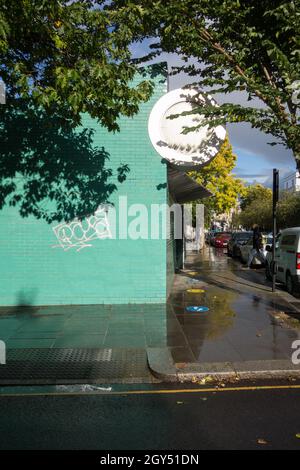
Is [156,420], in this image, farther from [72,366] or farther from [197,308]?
[197,308]

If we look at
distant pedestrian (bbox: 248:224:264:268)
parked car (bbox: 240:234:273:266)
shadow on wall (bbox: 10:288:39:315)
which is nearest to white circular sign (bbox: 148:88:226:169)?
shadow on wall (bbox: 10:288:39:315)

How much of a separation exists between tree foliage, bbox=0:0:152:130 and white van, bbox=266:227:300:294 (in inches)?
240

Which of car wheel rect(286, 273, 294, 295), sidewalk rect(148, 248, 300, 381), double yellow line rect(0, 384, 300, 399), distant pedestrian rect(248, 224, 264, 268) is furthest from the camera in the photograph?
distant pedestrian rect(248, 224, 264, 268)

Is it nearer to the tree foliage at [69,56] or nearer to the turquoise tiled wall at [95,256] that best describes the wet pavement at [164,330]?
the turquoise tiled wall at [95,256]

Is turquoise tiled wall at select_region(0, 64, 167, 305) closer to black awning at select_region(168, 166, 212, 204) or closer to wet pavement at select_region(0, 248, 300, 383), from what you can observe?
wet pavement at select_region(0, 248, 300, 383)

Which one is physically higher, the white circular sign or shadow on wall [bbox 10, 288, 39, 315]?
the white circular sign

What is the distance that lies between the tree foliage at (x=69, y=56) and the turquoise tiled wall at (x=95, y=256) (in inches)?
86.8

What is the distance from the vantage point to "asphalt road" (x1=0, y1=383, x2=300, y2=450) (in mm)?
3896

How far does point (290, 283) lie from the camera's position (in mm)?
11516

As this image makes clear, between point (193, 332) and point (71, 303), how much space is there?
3503 millimetres

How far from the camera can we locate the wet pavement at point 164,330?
6.42 metres
